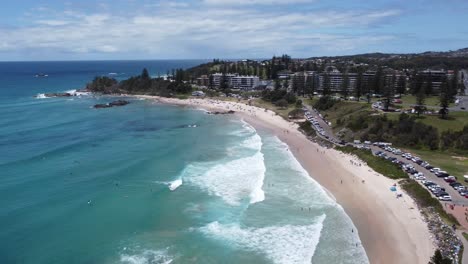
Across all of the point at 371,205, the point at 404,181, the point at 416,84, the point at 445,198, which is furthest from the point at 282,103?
the point at 445,198

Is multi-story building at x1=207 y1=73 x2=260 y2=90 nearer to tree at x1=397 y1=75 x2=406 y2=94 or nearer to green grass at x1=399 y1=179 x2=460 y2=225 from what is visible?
tree at x1=397 y1=75 x2=406 y2=94

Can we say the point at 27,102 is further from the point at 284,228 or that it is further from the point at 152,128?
the point at 284,228

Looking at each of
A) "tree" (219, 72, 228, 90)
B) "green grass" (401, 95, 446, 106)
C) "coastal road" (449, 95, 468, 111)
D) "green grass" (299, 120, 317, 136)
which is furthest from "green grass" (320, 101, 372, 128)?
"tree" (219, 72, 228, 90)

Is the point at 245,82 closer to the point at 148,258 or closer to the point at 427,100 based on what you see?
the point at 427,100

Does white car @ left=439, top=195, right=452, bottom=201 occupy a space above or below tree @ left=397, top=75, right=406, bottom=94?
below

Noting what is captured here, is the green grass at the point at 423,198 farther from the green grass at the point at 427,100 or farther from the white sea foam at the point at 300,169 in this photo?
the green grass at the point at 427,100
